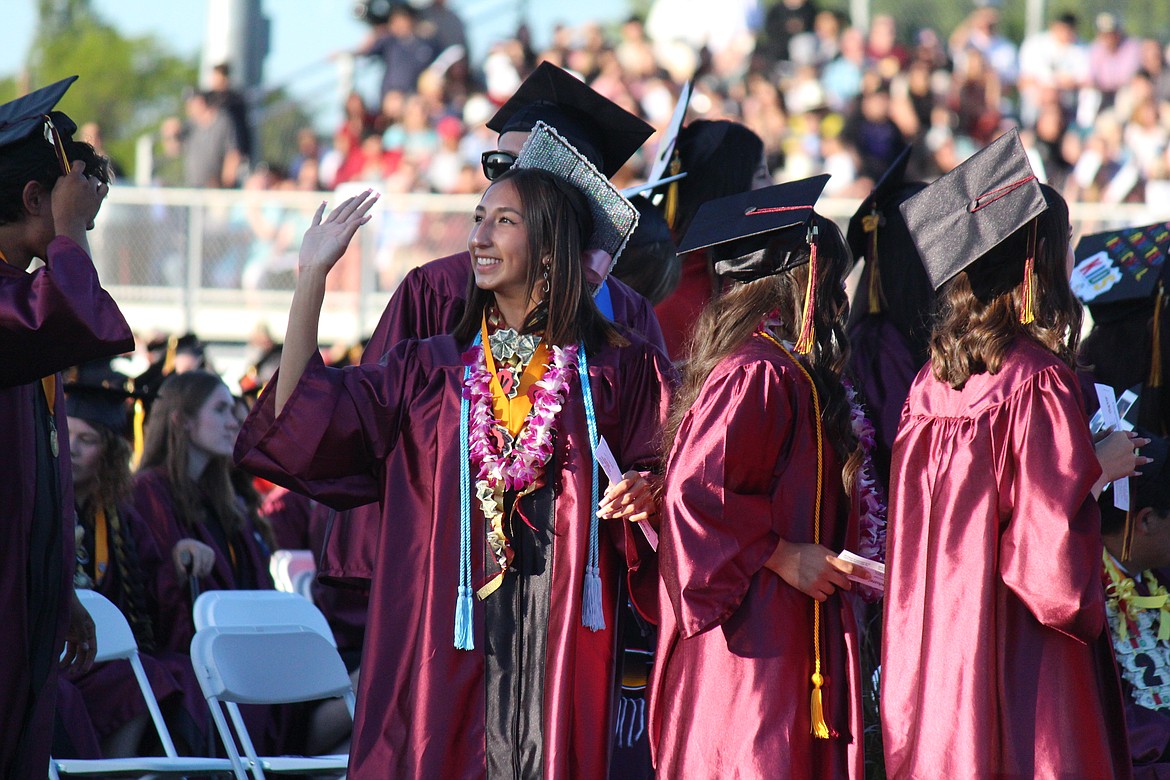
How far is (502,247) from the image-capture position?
13.6ft

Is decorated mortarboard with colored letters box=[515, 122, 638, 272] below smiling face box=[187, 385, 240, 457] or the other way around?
the other way around

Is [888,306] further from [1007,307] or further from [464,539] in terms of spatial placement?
[464,539]

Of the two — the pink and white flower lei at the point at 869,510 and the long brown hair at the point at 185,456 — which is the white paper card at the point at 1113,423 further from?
the long brown hair at the point at 185,456

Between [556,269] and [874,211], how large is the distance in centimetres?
181

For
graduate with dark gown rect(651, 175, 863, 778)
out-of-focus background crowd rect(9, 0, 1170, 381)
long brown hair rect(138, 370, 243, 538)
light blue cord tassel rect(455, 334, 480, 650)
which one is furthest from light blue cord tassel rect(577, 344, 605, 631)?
out-of-focus background crowd rect(9, 0, 1170, 381)

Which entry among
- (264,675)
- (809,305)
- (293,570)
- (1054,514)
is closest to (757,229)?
(809,305)

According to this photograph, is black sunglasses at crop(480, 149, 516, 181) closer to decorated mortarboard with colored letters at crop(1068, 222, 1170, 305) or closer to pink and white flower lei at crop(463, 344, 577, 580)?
pink and white flower lei at crop(463, 344, 577, 580)

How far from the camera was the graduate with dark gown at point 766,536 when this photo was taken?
12.2 ft

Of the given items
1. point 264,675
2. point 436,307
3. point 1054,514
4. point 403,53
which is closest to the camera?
point 1054,514

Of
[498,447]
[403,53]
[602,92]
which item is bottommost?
[498,447]

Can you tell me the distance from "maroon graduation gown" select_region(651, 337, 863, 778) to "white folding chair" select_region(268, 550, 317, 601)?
3.78 metres

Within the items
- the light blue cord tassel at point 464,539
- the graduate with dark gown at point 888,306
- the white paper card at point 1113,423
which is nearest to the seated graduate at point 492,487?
the light blue cord tassel at point 464,539

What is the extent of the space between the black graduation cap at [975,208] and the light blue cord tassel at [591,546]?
92cm

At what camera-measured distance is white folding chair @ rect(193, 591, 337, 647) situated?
18.1 feet
